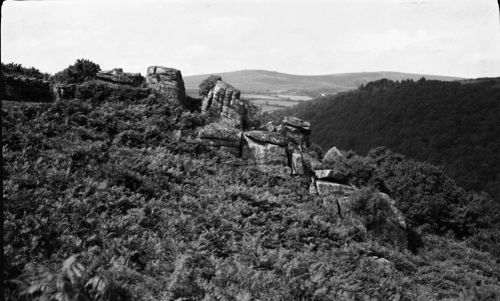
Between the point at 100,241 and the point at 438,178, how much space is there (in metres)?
30.9

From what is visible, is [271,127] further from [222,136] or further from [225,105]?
[222,136]

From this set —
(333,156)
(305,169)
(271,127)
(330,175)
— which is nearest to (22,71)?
(271,127)

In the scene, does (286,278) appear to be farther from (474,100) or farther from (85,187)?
(474,100)

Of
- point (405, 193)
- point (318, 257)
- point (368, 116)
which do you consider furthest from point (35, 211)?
point (368, 116)

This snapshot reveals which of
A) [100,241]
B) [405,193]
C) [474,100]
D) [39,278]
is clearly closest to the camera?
[39,278]

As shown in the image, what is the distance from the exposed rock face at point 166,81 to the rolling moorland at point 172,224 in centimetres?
10

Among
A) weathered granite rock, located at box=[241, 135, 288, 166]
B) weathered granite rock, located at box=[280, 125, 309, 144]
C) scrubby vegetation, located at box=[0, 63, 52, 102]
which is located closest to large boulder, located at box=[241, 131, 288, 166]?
weathered granite rock, located at box=[241, 135, 288, 166]

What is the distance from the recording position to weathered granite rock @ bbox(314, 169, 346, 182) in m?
22.6

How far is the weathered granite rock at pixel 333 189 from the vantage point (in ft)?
71.1

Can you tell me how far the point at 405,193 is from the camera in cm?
3178

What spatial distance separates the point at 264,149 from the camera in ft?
75.7

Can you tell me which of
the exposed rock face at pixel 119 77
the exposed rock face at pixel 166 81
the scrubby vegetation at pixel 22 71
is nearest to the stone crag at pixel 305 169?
the exposed rock face at pixel 166 81

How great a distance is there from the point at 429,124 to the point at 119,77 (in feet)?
282

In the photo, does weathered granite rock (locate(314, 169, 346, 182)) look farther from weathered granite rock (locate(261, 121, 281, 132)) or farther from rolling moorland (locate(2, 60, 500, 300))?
A: weathered granite rock (locate(261, 121, 281, 132))
